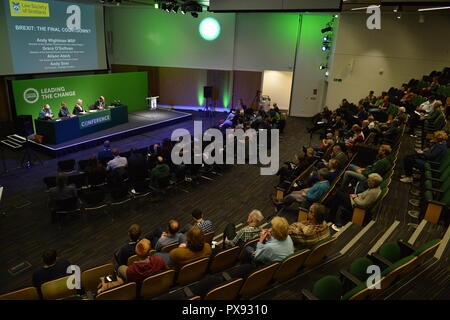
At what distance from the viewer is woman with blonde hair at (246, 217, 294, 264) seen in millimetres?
3559

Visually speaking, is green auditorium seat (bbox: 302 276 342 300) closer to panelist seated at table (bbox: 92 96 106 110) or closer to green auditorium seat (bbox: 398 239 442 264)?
green auditorium seat (bbox: 398 239 442 264)

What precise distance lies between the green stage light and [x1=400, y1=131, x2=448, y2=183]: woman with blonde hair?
10.5 meters

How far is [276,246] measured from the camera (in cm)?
360

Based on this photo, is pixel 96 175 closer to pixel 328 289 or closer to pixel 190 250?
pixel 190 250

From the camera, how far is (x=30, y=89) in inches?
400

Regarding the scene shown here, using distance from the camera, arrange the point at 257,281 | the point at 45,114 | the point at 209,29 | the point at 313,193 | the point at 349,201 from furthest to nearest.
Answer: the point at 209,29, the point at 45,114, the point at 313,193, the point at 349,201, the point at 257,281

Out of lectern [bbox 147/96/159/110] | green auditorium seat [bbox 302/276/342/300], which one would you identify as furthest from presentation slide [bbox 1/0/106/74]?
green auditorium seat [bbox 302/276/342/300]

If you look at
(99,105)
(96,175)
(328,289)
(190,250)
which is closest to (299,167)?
(190,250)

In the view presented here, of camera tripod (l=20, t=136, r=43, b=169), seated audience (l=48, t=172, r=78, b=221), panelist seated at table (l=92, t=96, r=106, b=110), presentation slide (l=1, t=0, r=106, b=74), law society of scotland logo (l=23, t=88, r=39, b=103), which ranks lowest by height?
camera tripod (l=20, t=136, r=43, b=169)

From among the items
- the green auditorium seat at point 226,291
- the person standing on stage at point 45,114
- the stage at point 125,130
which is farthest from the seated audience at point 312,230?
the person standing on stage at point 45,114

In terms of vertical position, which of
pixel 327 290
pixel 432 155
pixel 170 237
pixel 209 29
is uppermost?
pixel 209 29

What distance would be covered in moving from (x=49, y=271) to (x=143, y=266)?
1.04 meters

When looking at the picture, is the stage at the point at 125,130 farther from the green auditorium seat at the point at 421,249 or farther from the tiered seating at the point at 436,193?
the tiered seating at the point at 436,193

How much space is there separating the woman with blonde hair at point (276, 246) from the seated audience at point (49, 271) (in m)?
2.10
